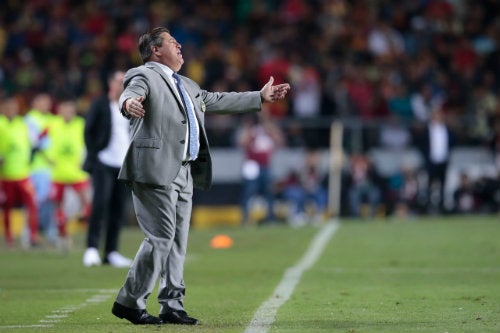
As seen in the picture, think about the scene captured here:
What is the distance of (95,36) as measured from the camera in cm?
2884

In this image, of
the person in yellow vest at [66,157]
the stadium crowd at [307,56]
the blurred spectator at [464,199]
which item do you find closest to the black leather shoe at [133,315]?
the person in yellow vest at [66,157]

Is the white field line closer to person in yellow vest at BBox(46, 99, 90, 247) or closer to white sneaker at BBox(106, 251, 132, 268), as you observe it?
white sneaker at BBox(106, 251, 132, 268)

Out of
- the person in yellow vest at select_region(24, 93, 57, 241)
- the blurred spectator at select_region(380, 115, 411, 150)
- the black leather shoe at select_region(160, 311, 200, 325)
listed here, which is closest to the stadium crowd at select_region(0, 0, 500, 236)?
the blurred spectator at select_region(380, 115, 411, 150)

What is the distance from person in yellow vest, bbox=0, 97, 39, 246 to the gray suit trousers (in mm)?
10071

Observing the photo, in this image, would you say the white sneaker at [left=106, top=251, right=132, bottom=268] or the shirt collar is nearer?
the shirt collar

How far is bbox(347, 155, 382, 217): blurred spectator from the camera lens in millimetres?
25219

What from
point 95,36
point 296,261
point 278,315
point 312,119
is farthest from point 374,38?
point 278,315

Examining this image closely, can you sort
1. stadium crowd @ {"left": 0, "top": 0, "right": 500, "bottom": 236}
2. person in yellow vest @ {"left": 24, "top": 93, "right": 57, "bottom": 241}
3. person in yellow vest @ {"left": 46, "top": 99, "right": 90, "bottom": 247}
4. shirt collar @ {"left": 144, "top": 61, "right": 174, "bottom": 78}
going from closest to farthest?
shirt collar @ {"left": 144, "top": 61, "right": 174, "bottom": 78}
person in yellow vest @ {"left": 46, "top": 99, "right": 90, "bottom": 247}
person in yellow vest @ {"left": 24, "top": 93, "right": 57, "bottom": 241}
stadium crowd @ {"left": 0, "top": 0, "right": 500, "bottom": 236}

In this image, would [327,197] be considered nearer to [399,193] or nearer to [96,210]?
[399,193]

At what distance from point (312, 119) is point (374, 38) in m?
3.66

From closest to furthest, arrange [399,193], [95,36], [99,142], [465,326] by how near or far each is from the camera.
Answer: [465,326]
[99,142]
[399,193]
[95,36]

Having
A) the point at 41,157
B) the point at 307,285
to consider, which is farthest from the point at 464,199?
the point at 307,285

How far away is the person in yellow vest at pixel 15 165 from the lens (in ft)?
60.5

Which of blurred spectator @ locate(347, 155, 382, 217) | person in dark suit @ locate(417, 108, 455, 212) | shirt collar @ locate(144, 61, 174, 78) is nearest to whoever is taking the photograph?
shirt collar @ locate(144, 61, 174, 78)
